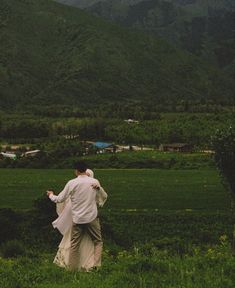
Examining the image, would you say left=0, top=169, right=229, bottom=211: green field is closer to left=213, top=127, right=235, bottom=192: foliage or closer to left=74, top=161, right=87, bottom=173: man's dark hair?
left=213, top=127, right=235, bottom=192: foliage

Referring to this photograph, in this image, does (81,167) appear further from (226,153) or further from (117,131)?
(117,131)

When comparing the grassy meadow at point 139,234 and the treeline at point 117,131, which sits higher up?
the grassy meadow at point 139,234

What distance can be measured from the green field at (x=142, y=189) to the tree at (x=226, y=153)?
2678cm

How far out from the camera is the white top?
1231 centimetres

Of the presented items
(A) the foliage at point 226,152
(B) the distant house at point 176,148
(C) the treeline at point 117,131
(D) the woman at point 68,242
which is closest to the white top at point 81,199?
(D) the woman at point 68,242

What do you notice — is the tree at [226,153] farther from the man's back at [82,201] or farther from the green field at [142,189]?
the green field at [142,189]

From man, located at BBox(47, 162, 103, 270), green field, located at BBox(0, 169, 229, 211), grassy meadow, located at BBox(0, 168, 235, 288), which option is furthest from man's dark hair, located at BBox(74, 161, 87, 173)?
green field, located at BBox(0, 169, 229, 211)

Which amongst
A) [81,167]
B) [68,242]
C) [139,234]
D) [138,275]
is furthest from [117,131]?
[138,275]

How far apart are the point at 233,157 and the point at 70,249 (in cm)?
846

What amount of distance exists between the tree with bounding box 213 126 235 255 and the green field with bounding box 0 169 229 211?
2678 centimetres

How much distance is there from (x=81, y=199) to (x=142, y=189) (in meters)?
51.4

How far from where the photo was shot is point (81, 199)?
40.6 feet

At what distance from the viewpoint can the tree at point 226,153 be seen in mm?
19203

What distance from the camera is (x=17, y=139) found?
146 m
